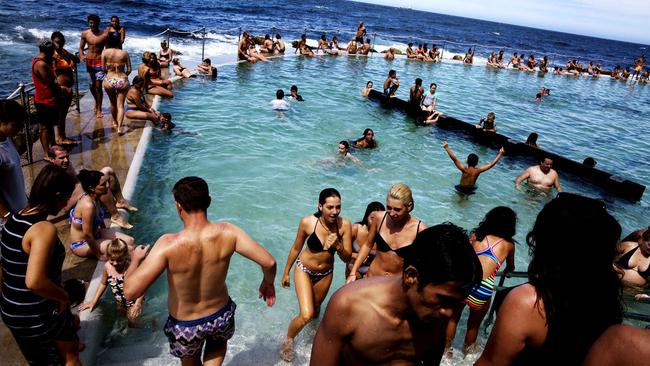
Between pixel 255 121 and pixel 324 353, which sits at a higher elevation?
pixel 324 353

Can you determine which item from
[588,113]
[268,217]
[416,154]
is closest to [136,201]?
[268,217]

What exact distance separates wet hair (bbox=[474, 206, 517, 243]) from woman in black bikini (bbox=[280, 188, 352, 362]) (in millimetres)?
1518

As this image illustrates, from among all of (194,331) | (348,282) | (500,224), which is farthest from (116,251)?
(500,224)

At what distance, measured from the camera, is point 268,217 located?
26.6 ft

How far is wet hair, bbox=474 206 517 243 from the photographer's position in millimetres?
4461

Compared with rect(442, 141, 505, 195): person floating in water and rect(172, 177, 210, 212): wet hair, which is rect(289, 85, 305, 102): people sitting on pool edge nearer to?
rect(442, 141, 505, 195): person floating in water

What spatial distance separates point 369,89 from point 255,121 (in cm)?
636

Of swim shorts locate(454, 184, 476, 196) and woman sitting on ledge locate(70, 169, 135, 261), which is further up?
woman sitting on ledge locate(70, 169, 135, 261)

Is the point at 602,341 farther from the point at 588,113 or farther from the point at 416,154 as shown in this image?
the point at 588,113

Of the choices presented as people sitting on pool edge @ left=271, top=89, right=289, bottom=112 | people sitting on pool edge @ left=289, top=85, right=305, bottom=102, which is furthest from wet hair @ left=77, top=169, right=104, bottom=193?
people sitting on pool edge @ left=289, top=85, right=305, bottom=102

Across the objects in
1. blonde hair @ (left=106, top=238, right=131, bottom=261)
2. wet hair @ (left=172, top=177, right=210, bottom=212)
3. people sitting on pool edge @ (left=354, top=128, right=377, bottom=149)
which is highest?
wet hair @ (left=172, top=177, right=210, bottom=212)

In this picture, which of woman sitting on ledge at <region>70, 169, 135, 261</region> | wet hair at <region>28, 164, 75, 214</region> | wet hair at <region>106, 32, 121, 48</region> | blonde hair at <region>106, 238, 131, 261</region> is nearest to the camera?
wet hair at <region>28, 164, 75, 214</region>

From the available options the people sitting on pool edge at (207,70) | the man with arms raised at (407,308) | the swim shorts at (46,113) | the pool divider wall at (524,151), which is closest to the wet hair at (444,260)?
the man with arms raised at (407,308)

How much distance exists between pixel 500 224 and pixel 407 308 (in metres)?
2.97
